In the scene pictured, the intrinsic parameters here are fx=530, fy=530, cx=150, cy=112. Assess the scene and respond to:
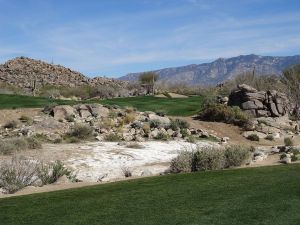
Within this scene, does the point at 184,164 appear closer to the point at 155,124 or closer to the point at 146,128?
the point at 146,128

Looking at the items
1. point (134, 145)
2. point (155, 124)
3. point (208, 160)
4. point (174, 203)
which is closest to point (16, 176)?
point (208, 160)

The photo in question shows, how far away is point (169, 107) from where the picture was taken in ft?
141

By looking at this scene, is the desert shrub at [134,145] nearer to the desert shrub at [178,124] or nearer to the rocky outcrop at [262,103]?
the desert shrub at [178,124]

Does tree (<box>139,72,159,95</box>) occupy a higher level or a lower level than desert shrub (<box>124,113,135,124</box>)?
higher

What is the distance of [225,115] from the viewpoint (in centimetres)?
3650

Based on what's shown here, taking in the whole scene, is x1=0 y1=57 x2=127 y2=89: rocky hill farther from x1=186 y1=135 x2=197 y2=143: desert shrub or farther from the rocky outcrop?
x1=186 y1=135 x2=197 y2=143: desert shrub

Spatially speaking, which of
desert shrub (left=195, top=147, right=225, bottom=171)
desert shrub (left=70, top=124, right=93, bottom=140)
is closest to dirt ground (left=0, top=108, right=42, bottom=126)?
desert shrub (left=70, top=124, right=93, bottom=140)

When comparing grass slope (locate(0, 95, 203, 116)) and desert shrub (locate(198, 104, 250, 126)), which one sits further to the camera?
grass slope (locate(0, 95, 203, 116))

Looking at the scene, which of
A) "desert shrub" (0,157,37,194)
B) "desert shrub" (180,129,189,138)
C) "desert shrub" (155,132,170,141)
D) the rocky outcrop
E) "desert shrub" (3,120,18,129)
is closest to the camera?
"desert shrub" (0,157,37,194)

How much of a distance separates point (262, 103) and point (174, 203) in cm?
3011

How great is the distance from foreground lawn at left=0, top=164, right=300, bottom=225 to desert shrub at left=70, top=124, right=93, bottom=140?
597 inches

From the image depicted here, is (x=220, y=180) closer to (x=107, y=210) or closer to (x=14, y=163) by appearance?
(x=107, y=210)

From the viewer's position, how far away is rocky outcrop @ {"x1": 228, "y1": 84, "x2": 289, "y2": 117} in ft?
127

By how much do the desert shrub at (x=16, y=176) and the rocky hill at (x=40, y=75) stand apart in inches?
2428
